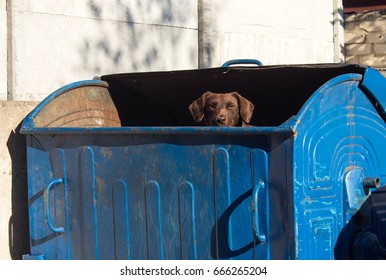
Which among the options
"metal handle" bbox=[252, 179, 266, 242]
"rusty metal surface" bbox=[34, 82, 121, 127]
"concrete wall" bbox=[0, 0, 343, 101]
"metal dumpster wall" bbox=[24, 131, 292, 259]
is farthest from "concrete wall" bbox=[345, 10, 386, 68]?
"metal handle" bbox=[252, 179, 266, 242]

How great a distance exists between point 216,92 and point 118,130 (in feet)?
5.98

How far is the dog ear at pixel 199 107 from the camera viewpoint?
19.2 feet

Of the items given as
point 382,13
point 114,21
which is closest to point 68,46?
point 114,21

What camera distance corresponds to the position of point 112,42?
651 centimetres

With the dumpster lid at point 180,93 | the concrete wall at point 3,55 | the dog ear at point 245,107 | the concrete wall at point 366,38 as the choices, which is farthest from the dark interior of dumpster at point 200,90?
the concrete wall at point 366,38

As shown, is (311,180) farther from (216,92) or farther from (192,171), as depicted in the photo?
(216,92)

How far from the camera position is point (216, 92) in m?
6.11

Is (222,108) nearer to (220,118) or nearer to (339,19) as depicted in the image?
(220,118)

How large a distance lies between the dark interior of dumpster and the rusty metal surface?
0.36 feet

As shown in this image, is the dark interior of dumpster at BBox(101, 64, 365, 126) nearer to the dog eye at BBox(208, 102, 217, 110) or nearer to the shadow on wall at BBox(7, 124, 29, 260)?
the dog eye at BBox(208, 102, 217, 110)

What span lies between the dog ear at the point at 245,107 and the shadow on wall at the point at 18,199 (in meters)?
A: 1.55

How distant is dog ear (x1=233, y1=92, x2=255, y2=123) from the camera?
19.1ft
